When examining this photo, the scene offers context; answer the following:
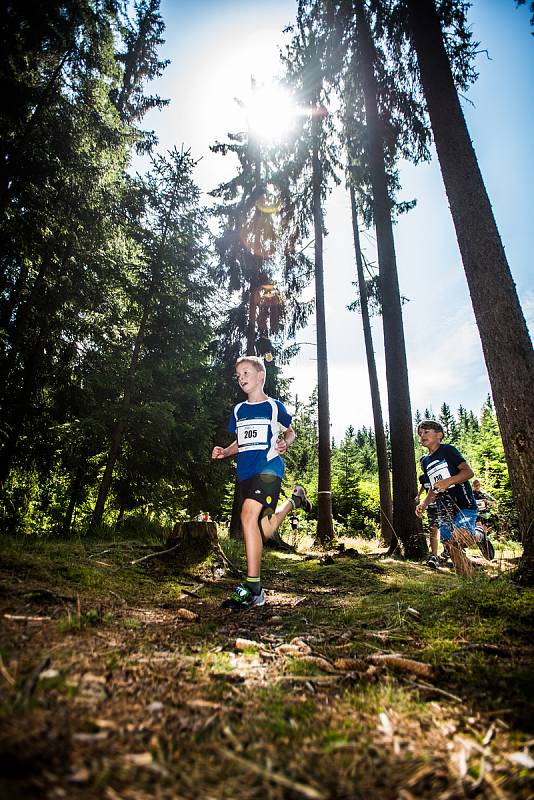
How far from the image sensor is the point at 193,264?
1003 centimetres

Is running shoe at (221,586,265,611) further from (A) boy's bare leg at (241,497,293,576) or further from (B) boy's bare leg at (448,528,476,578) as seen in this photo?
(B) boy's bare leg at (448,528,476,578)

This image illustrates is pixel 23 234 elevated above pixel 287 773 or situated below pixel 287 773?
above

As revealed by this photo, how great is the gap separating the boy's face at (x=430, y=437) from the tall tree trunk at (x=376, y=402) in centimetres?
695

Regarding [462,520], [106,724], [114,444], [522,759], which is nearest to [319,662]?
[522,759]

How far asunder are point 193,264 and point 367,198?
7.57 metres

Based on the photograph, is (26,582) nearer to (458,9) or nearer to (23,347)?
(23,347)

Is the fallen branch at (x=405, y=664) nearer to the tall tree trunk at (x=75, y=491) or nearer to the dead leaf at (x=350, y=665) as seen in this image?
the dead leaf at (x=350, y=665)

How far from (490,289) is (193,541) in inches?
183

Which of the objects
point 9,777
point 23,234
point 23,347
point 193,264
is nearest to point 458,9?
point 193,264

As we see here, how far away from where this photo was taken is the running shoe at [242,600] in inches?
127

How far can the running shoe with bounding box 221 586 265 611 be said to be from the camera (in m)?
3.21

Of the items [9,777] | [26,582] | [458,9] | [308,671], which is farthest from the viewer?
[458,9]

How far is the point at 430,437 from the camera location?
507 cm

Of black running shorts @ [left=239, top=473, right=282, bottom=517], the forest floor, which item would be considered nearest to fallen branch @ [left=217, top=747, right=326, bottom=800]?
the forest floor
